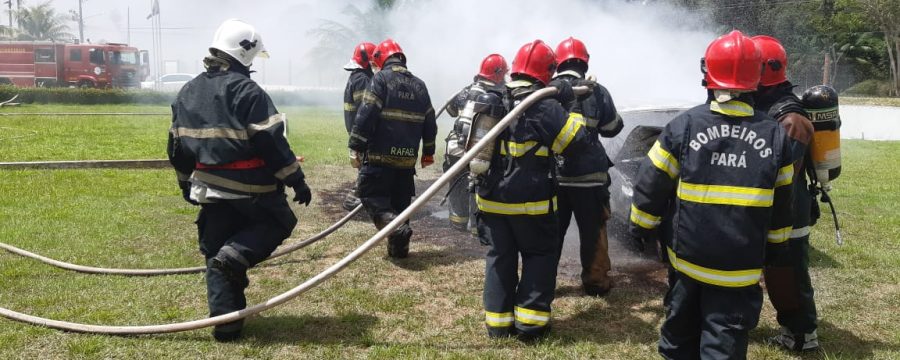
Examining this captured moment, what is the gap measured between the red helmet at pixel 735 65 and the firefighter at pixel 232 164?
92.8 inches

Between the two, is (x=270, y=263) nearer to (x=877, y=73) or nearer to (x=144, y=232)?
(x=144, y=232)

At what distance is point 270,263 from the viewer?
5820 mm

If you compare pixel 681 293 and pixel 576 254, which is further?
pixel 576 254

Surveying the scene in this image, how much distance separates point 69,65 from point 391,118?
35578 millimetres

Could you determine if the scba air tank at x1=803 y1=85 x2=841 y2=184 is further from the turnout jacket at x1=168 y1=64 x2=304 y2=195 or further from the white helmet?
the white helmet

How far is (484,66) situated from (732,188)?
3.93 metres

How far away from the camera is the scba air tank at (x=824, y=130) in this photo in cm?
398

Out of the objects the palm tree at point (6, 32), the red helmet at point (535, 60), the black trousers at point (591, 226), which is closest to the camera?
the red helmet at point (535, 60)

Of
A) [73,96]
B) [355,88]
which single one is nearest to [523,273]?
[355,88]

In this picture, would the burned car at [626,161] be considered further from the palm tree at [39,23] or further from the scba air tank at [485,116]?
the palm tree at [39,23]

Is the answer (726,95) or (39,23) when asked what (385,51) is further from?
(39,23)

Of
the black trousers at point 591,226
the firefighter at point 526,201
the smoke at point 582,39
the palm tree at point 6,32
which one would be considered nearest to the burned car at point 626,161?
the black trousers at point 591,226

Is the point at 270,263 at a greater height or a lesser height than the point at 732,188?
lesser

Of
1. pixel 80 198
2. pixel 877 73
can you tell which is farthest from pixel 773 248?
pixel 877 73
